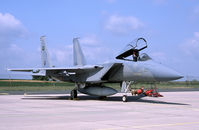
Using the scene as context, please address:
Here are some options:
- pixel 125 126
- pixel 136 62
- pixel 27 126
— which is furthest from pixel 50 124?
pixel 136 62

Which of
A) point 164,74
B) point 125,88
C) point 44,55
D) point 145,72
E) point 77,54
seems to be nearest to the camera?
point 164,74

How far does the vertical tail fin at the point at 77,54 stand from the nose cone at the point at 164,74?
23.1ft

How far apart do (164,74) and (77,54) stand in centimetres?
801

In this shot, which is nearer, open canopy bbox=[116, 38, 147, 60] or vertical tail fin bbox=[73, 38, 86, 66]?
open canopy bbox=[116, 38, 147, 60]

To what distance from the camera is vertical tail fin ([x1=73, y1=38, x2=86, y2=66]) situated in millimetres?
19297

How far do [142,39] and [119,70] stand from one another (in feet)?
6.35

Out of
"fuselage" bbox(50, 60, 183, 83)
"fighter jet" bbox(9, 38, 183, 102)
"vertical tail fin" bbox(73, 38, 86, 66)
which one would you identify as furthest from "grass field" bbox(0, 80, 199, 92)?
"fuselage" bbox(50, 60, 183, 83)

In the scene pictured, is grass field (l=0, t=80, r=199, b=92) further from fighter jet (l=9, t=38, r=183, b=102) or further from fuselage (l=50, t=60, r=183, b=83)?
fuselage (l=50, t=60, r=183, b=83)

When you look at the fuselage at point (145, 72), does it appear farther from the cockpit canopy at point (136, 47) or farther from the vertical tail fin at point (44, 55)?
the vertical tail fin at point (44, 55)

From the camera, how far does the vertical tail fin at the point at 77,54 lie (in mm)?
19297

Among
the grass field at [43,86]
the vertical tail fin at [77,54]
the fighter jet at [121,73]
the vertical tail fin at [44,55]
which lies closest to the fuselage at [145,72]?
the fighter jet at [121,73]

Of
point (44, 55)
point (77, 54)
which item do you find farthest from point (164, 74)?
point (44, 55)

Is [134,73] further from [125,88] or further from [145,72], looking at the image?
[125,88]

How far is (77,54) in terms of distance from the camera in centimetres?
1950
